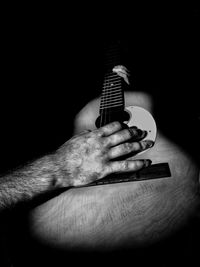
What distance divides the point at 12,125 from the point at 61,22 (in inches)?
40.4

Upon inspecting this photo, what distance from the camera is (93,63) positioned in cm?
165

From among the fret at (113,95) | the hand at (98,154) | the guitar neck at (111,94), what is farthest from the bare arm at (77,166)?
the fret at (113,95)

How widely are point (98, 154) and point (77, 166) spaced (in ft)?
0.30

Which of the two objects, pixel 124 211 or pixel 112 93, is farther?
pixel 112 93

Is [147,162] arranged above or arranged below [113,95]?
below

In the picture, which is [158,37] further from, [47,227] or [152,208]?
[47,227]

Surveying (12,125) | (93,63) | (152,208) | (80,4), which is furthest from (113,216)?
(80,4)

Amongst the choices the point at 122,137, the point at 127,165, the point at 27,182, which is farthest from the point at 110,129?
the point at 27,182

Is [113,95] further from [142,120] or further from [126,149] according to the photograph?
[126,149]

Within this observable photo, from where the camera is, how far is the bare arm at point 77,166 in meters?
0.81

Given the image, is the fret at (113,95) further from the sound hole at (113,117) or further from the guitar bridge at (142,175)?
the guitar bridge at (142,175)

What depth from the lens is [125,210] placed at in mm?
723

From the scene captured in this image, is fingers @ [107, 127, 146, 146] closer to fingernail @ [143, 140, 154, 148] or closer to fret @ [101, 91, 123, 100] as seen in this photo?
fingernail @ [143, 140, 154, 148]

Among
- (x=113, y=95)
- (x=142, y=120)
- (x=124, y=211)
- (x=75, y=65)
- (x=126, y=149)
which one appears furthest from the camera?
(x=75, y=65)
